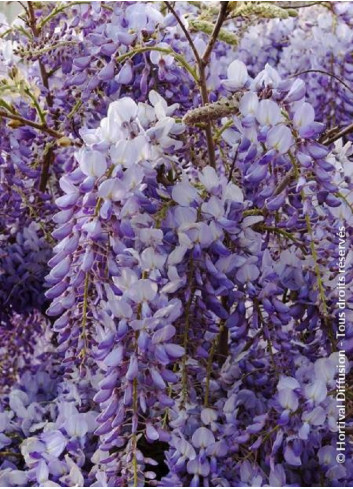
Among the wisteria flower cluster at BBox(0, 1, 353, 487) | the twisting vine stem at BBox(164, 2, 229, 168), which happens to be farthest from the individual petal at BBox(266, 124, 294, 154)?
the twisting vine stem at BBox(164, 2, 229, 168)

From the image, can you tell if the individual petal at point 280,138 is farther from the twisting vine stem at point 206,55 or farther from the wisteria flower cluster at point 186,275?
the twisting vine stem at point 206,55

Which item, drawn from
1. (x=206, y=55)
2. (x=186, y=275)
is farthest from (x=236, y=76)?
(x=186, y=275)

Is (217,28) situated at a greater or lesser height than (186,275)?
greater

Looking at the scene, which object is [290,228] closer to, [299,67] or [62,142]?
[62,142]

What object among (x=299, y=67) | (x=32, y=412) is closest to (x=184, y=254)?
(x=32, y=412)

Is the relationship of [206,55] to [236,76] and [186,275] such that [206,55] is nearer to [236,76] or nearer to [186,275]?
[236,76]

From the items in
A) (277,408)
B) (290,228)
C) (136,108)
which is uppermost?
(136,108)

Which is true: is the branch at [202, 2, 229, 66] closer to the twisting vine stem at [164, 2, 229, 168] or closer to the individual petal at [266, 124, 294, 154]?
the twisting vine stem at [164, 2, 229, 168]

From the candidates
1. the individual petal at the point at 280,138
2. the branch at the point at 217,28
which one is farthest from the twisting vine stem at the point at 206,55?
the individual petal at the point at 280,138

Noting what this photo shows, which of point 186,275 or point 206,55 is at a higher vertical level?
point 206,55
